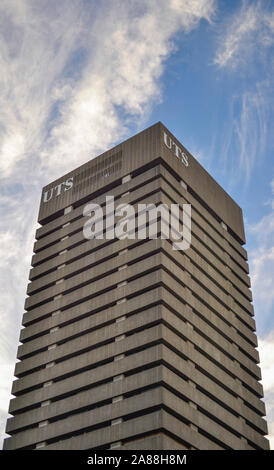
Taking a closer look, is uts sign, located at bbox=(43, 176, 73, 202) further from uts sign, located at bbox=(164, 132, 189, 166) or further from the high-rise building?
uts sign, located at bbox=(164, 132, 189, 166)

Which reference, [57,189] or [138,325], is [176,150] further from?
[138,325]

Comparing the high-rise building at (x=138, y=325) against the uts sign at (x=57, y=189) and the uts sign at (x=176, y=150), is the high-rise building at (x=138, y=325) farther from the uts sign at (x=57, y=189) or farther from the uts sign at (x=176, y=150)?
the uts sign at (x=57, y=189)

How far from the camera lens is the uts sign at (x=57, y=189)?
11169cm

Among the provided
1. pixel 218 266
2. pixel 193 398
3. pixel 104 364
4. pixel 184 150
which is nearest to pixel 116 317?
pixel 104 364

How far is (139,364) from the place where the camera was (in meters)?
79.1

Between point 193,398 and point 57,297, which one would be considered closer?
point 193,398

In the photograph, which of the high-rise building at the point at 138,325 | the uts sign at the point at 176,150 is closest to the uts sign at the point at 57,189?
the high-rise building at the point at 138,325

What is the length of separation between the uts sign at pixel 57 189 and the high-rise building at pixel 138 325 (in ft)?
1.31

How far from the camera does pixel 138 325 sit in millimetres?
82625

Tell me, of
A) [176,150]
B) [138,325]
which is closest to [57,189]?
[176,150]

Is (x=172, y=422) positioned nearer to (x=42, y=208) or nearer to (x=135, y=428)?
(x=135, y=428)

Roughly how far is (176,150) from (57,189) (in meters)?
24.3
